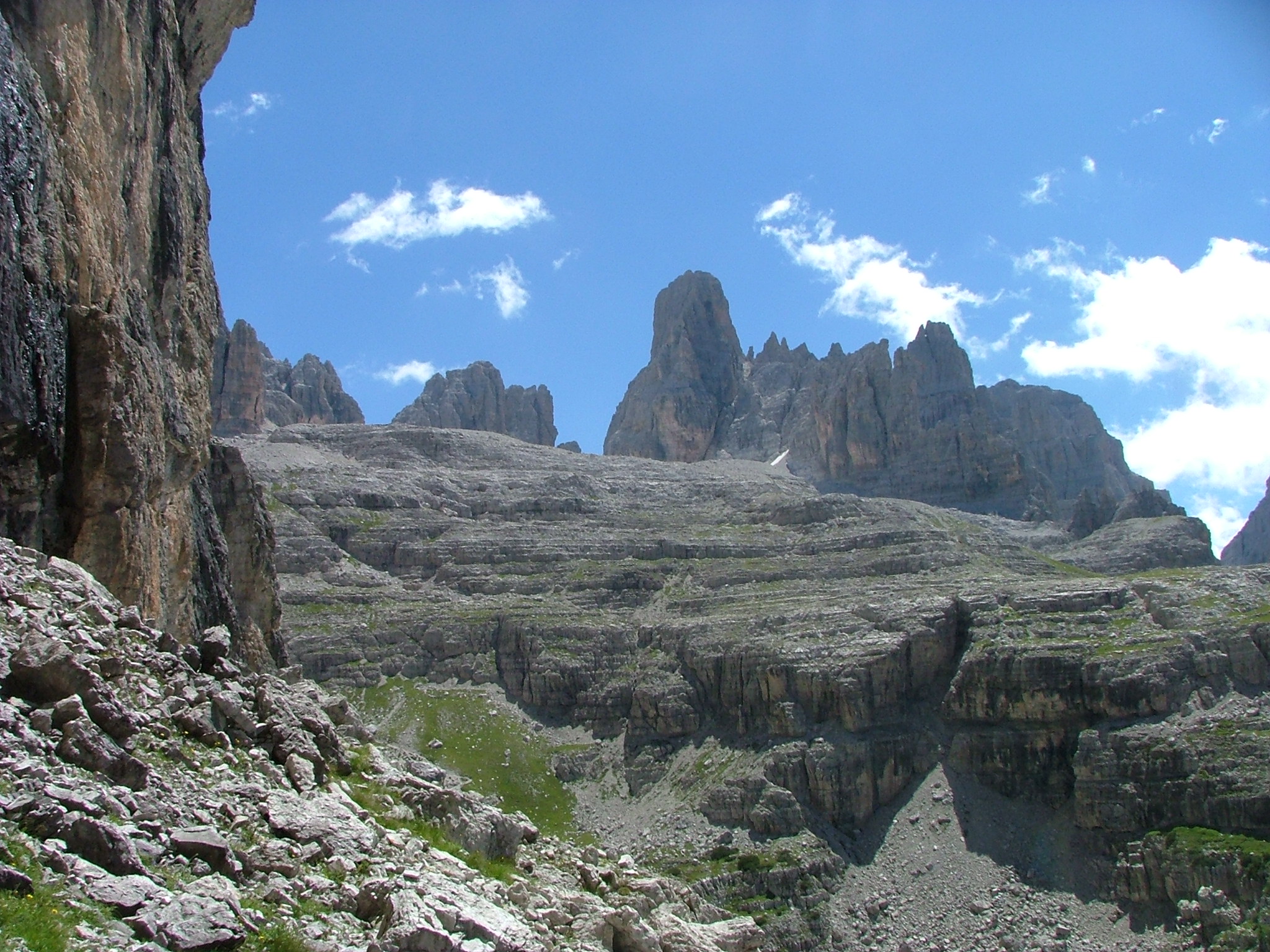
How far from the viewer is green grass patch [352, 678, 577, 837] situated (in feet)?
362

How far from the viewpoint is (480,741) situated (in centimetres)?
12056

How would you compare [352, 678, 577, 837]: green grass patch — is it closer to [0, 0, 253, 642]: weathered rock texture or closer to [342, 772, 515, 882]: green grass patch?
[0, 0, 253, 642]: weathered rock texture

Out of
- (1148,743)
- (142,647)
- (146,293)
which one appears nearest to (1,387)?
(142,647)

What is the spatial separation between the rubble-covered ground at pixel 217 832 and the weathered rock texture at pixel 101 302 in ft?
22.6

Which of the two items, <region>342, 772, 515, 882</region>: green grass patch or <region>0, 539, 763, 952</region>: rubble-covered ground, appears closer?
<region>0, 539, 763, 952</region>: rubble-covered ground

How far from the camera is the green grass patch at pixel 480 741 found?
110375 mm

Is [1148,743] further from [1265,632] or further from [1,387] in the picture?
[1,387]

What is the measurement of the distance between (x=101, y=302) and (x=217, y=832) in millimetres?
20739

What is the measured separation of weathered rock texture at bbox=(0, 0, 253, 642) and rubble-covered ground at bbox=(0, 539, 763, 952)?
6883 millimetres

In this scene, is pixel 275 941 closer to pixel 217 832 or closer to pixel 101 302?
pixel 217 832

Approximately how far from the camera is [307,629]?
136625 millimetres

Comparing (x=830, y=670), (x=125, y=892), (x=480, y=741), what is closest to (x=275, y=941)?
(x=125, y=892)

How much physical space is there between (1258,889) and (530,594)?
9188cm

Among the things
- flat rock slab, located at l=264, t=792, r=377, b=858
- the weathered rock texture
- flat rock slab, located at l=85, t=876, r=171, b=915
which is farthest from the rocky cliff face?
flat rock slab, located at l=85, t=876, r=171, b=915
